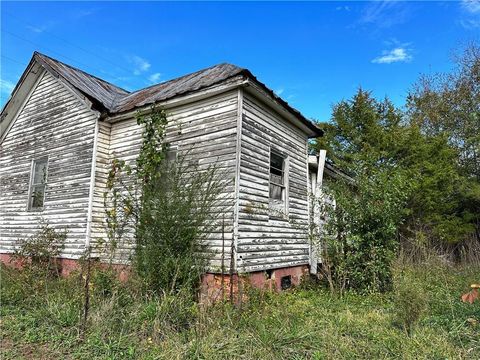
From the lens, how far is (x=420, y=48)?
A: 1055 centimetres

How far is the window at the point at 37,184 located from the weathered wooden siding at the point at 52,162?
0.18m

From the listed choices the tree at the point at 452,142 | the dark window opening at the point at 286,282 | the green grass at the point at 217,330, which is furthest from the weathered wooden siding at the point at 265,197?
the tree at the point at 452,142

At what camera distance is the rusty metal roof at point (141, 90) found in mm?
8084

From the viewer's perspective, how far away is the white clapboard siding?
7.20 meters

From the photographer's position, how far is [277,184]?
875 cm

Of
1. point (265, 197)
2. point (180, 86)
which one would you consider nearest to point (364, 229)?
point (265, 197)

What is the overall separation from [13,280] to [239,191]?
5.16 metres

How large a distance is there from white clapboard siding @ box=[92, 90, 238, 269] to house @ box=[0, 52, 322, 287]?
0.02 meters

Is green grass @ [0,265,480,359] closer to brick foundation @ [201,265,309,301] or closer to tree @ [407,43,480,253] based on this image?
brick foundation @ [201,265,309,301]

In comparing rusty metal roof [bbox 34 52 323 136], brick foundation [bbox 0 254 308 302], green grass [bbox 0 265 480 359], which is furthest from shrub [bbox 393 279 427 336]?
rusty metal roof [bbox 34 52 323 136]

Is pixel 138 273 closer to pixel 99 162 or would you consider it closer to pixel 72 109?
pixel 99 162

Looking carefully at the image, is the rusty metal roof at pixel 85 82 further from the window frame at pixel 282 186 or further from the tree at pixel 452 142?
the tree at pixel 452 142

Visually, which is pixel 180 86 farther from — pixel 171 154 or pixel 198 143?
pixel 198 143

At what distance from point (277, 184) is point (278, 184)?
0.23 feet
